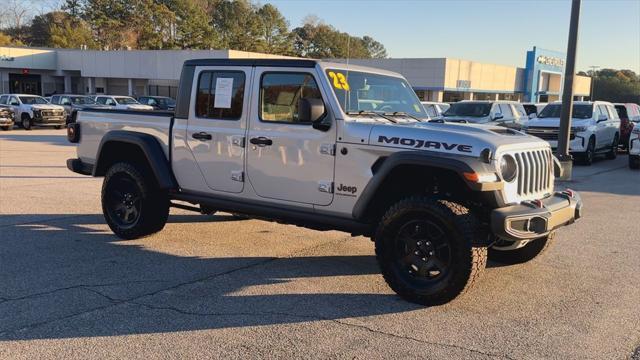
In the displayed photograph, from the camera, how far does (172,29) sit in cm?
7550

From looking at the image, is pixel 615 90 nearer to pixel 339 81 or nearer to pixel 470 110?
pixel 470 110

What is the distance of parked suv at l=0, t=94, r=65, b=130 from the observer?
27.7 m

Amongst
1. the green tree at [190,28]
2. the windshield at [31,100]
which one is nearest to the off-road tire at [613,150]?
the windshield at [31,100]

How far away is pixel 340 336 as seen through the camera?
4.28 m

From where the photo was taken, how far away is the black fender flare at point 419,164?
15.1 feet

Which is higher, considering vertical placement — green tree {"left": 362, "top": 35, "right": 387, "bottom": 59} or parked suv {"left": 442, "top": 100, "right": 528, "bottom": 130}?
green tree {"left": 362, "top": 35, "right": 387, "bottom": 59}

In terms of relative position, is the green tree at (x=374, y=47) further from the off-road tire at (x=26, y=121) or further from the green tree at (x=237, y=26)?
the off-road tire at (x=26, y=121)

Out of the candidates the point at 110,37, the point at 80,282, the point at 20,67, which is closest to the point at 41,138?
the point at 80,282

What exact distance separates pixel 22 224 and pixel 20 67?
52.2 meters

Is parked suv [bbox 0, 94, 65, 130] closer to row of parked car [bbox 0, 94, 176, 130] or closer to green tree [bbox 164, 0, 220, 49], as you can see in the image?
row of parked car [bbox 0, 94, 176, 130]

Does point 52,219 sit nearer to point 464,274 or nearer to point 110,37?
point 464,274

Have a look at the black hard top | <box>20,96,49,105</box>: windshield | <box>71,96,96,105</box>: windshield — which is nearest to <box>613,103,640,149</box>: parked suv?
the black hard top

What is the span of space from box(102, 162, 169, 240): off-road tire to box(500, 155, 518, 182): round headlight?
12.5ft

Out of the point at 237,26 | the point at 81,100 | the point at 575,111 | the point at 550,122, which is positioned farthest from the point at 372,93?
the point at 237,26
